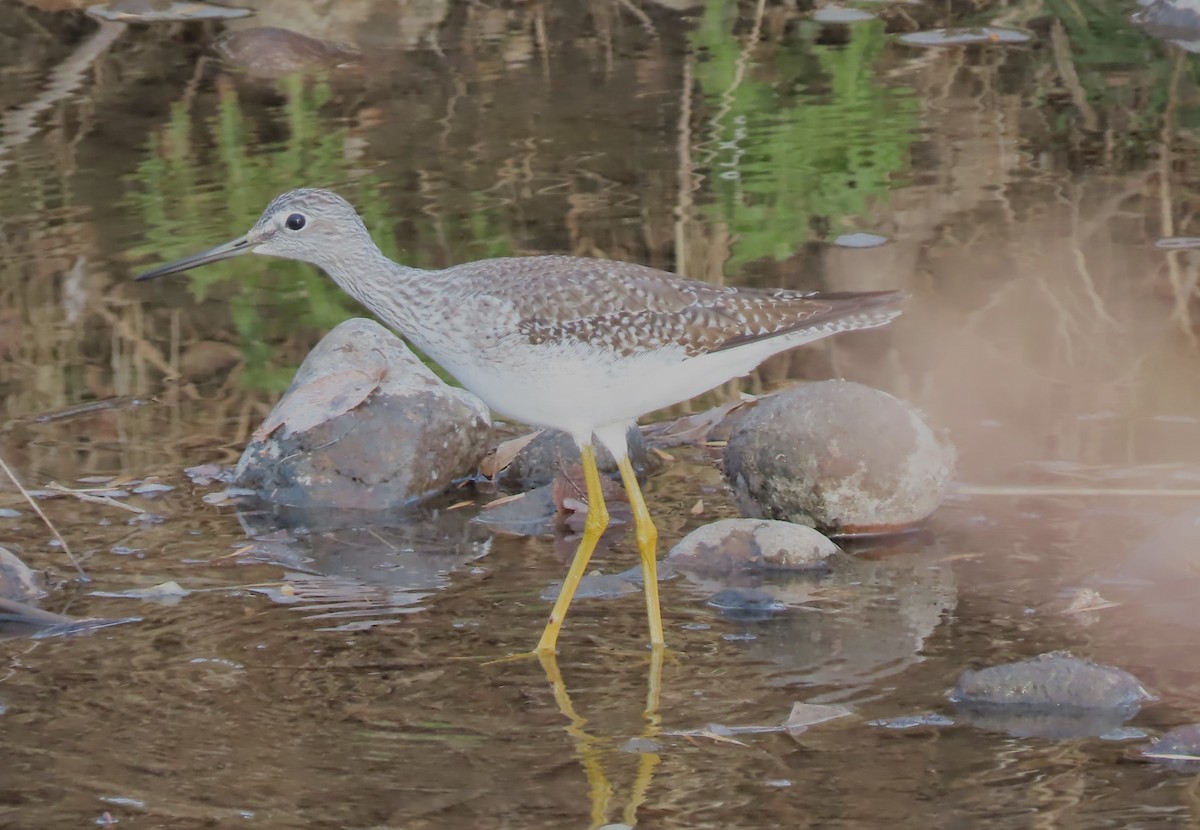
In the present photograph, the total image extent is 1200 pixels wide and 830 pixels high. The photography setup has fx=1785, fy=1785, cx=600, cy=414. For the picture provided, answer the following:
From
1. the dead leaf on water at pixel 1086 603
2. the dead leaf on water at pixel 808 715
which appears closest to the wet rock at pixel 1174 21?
the dead leaf on water at pixel 1086 603

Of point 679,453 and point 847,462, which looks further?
point 679,453

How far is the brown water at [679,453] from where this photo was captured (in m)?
5.18

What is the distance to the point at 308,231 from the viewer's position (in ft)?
22.6

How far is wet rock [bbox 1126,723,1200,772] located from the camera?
5.00 m

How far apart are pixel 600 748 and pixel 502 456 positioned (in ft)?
Answer: 8.83

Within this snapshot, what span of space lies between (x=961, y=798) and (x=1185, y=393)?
374cm

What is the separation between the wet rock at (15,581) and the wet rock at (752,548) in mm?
2358

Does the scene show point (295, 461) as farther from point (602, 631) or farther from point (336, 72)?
point (336, 72)

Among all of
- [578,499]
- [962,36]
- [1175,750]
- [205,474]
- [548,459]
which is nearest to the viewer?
[1175,750]

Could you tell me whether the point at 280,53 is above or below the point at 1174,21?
below

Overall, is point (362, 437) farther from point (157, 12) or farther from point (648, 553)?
point (157, 12)

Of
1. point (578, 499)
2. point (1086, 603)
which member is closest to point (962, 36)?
point (578, 499)

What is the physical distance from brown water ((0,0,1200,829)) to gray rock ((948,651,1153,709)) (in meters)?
0.15

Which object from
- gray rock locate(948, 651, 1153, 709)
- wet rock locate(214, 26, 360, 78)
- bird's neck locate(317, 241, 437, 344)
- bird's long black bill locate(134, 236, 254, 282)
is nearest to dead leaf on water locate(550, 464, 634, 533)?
bird's neck locate(317, 241, 437, 344)
